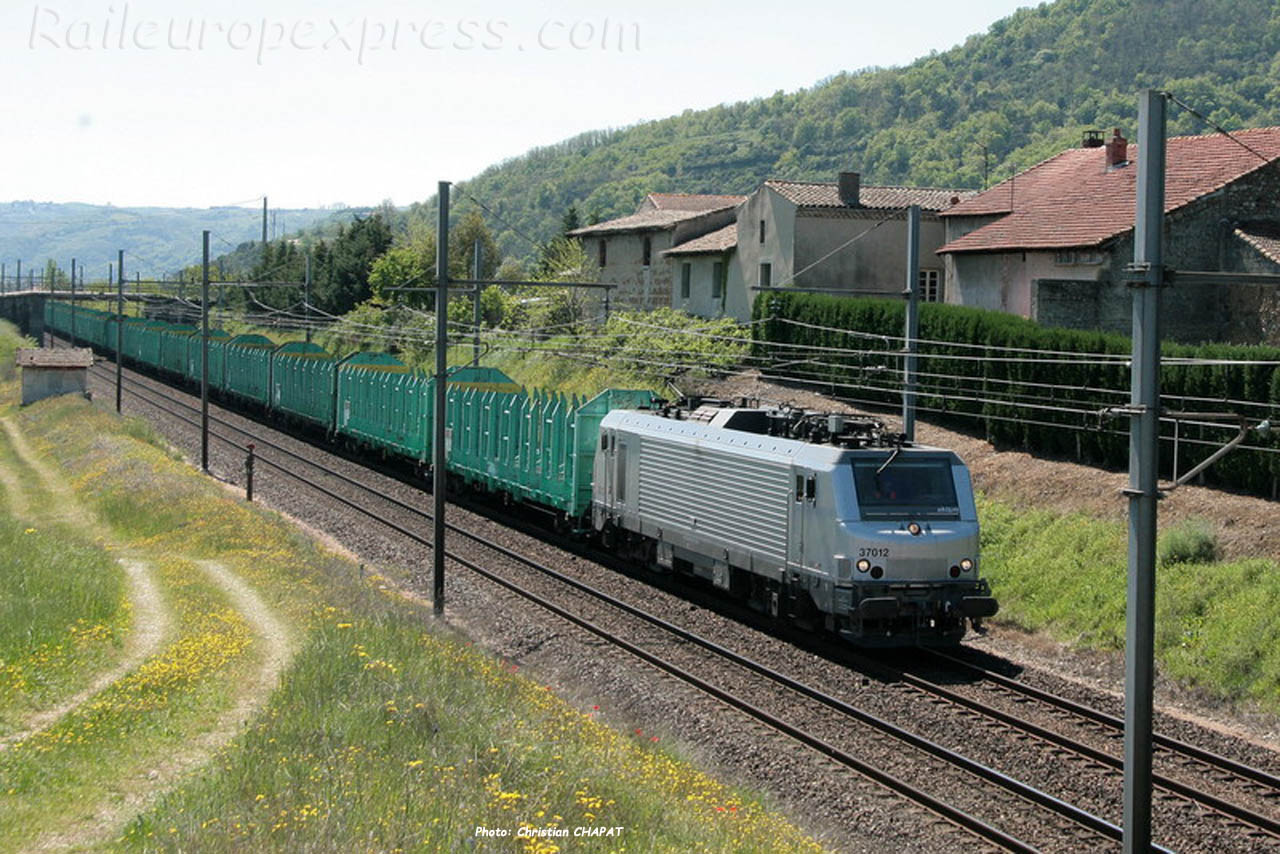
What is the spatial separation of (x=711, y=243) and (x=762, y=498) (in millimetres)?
33114

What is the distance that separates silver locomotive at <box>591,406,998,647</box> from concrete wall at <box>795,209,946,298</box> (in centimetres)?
2356

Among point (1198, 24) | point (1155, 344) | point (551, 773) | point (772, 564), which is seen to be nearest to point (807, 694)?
point (772, 564)

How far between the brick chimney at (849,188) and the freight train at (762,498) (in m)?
17.3

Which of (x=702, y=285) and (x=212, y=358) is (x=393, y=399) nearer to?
(x=702, y=285)

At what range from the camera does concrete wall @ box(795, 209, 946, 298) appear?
4697cm

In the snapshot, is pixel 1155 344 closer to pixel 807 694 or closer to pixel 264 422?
pixel 807 694

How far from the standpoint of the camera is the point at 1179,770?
15.6 m

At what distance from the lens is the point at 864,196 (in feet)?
165

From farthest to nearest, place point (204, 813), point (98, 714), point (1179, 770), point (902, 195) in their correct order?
point (902, 195)
point (1179, 770)
point (98, 714)
point (204, 813)

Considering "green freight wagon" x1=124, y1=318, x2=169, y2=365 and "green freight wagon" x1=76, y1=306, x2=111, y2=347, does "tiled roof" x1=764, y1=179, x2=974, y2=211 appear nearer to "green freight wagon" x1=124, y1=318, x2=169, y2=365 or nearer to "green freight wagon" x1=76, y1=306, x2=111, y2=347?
"green freight wagon" x1=124, y1=318, x2=169, y2=365

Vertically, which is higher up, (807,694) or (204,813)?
(204,813)

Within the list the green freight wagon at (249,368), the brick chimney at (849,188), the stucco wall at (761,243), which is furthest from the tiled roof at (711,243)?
the green freight wagon at (249,368)

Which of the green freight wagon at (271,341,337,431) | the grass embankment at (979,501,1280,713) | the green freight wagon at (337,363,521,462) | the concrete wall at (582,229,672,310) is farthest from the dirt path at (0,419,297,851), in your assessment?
the concrete wall at (582,229,672,310)

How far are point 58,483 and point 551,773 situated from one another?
3225 cm
